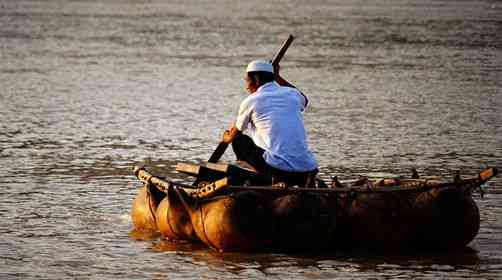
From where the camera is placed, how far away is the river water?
35.3 ft

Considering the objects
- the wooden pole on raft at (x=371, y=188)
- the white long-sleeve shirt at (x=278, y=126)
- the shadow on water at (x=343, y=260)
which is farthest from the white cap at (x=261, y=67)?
the shadow on water at (x=343, y=260)

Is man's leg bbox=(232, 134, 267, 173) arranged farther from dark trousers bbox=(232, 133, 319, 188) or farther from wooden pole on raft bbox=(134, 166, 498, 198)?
wooden pole on raft bbox=(134, 166, 498, 198)

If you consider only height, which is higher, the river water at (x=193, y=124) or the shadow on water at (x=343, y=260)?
the river water at (x=193, y=124)

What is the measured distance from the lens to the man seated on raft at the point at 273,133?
11164mm

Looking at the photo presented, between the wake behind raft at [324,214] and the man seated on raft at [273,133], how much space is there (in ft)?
0.65

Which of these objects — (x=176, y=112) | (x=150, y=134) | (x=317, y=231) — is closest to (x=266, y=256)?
(x=317, y=231)

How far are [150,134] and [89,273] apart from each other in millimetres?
8843

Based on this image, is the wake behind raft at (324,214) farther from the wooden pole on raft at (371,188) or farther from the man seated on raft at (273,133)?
the man seated on raft at (273,133)

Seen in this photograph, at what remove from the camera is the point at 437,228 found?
10.8 metres

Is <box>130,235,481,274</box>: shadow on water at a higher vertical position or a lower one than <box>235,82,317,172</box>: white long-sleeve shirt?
lower

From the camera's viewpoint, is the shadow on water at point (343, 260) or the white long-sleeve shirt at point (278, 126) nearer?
the shadow on water at point (343, 260)

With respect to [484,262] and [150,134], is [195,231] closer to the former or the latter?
[484,262]

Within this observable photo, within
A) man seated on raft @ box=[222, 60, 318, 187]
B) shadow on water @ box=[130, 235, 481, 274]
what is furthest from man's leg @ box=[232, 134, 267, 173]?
shadow on water @ box=[130, 235, 481, 274]

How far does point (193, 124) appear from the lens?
20422 mm
